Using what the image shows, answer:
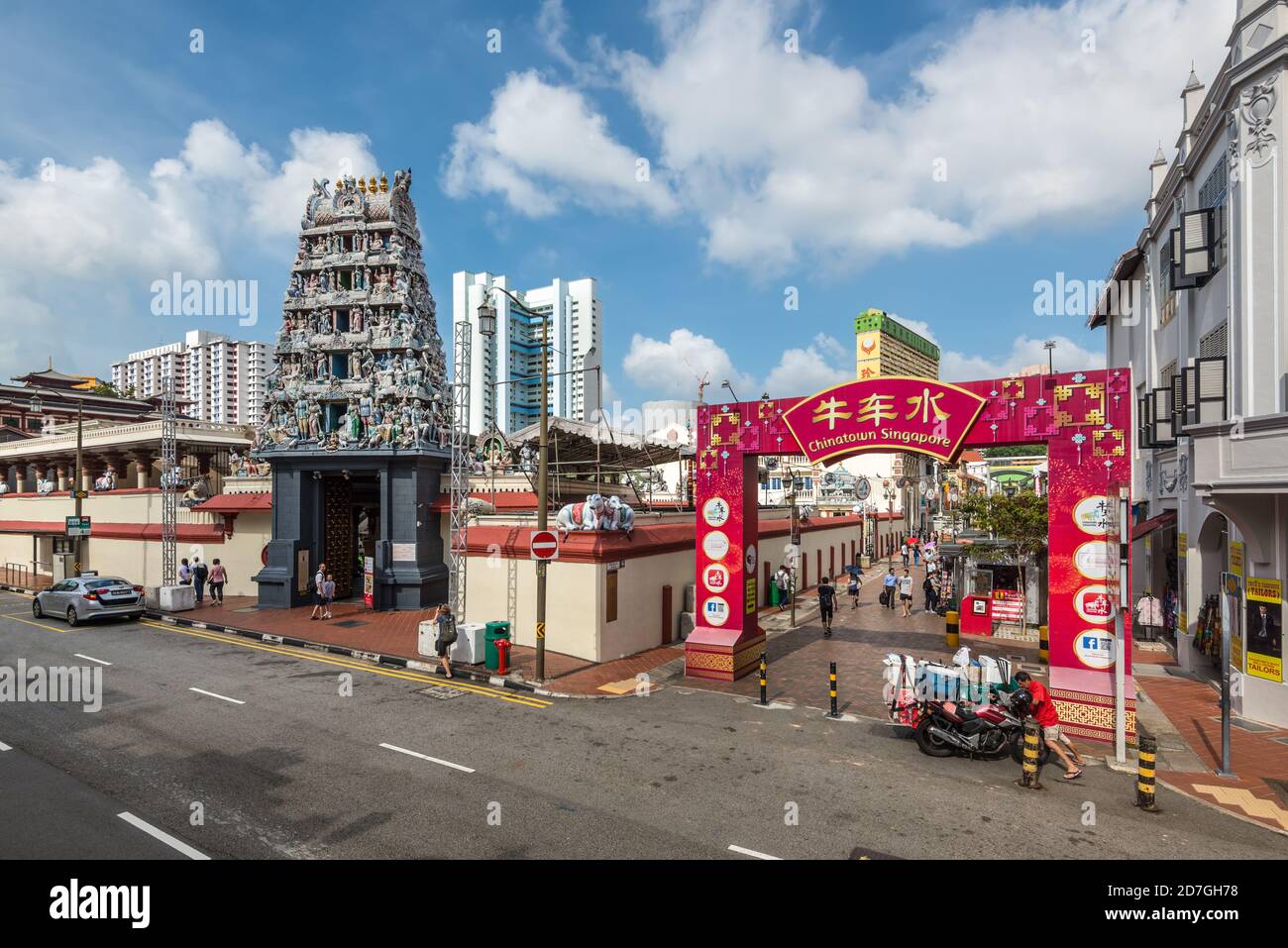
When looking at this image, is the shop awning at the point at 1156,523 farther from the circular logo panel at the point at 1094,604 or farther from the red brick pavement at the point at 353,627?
the red brick pavement at the point at 353,627

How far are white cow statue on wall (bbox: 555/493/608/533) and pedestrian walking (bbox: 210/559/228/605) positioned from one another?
55.6 feet

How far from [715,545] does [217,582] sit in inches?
840

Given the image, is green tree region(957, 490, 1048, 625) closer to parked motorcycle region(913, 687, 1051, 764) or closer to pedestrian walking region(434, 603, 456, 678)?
parked motorcycle region(913, 687, 1051, 764)

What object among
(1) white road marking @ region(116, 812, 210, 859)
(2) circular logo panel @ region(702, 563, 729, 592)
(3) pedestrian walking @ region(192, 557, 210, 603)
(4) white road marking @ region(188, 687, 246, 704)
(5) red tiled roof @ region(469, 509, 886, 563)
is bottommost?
(4) white road marking @ region(188, 687, 246, 704)

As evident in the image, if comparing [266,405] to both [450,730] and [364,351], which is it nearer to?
[364,351]

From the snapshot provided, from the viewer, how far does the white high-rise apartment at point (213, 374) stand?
169 m

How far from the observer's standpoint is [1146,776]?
905 centimetres

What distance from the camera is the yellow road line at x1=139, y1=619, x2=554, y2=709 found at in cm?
1449

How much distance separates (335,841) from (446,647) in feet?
27.9

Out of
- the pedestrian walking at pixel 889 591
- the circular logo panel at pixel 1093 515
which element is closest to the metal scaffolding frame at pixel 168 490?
the pedestrian walking at pixel 889 591

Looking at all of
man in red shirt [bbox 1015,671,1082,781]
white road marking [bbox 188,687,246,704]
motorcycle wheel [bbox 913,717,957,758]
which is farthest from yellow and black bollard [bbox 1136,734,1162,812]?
white road marking [bbox 188,687,246,704]

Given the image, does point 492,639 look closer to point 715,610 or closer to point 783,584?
point 715,610

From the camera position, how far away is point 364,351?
25.8 m
